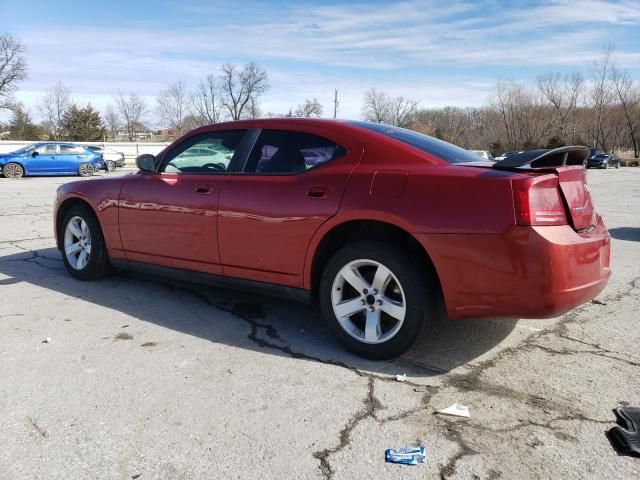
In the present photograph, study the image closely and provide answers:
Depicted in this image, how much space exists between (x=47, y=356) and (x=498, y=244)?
2970 mm

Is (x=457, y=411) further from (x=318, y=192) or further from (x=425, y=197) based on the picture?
(x=318, y=192)

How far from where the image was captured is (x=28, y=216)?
10211mm

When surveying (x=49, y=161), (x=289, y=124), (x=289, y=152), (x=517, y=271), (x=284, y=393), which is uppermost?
(x=289, y=124)

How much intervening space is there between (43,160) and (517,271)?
78.6 feet

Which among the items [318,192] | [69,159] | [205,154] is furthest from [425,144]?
[69,159]

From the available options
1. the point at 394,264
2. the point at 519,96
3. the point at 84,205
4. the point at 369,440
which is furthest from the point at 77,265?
the point at 519,96

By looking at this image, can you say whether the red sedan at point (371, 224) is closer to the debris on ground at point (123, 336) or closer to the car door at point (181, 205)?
the car door at point (181, 205)

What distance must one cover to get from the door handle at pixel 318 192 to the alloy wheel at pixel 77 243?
9.00 feet

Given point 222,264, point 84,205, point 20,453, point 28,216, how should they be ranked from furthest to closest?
point 28,216
point 84,205
point 222,264
point 20,453

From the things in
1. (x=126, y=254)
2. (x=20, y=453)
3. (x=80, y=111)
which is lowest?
(x=20, y=453)

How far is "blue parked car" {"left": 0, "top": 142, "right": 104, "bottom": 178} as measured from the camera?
872 inches

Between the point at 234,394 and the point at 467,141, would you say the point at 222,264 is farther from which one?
the point at 467,141

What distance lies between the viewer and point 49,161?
22.8m

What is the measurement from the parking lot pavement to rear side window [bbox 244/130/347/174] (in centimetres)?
123
